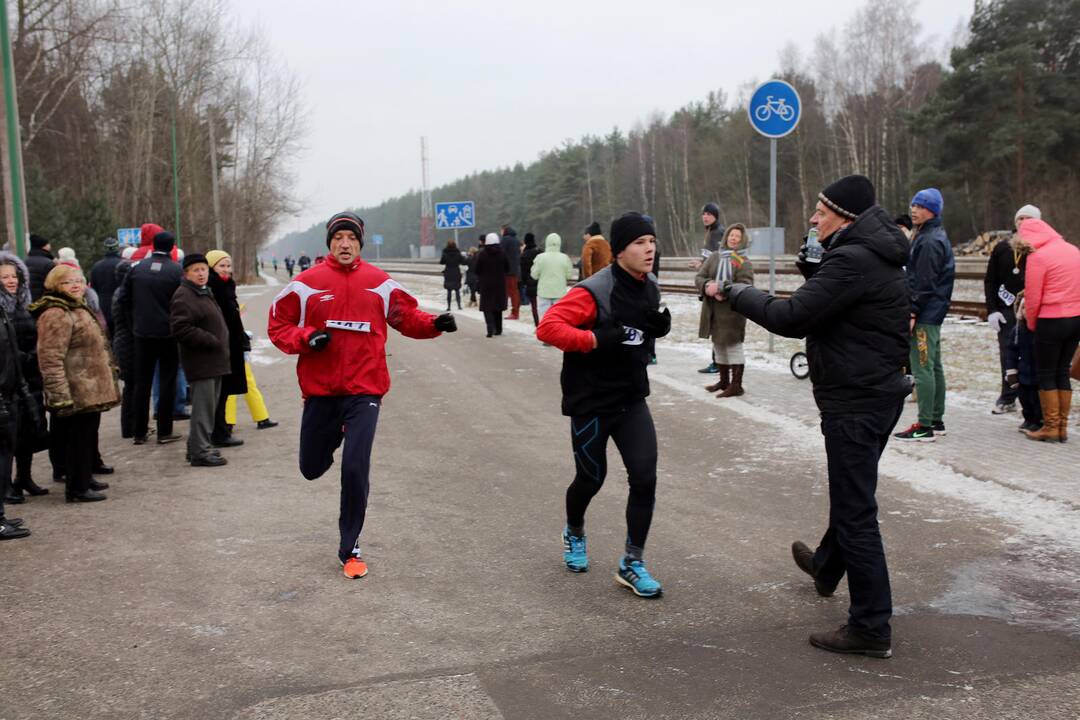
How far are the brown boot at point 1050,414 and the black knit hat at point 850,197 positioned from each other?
4674mm

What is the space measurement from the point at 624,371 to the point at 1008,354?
6015mm

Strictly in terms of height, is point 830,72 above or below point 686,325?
above

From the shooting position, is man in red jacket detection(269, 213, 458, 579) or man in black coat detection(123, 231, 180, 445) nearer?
man in red jacket detection(269, 213, 458, 579)

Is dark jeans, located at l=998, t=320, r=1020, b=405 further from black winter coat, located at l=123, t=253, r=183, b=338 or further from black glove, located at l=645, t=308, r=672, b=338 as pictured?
black winter coat, located at l=123, t=253, r=183, b=338

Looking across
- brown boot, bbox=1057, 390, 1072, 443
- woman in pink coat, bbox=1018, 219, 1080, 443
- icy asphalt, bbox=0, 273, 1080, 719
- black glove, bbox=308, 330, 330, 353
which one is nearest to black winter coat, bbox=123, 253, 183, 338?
icy asphalt, bbox=0, 273, 1080, 719

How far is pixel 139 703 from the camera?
3.70 metres

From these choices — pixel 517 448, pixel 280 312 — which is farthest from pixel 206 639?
pixel 517 448

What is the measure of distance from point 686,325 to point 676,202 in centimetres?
6605

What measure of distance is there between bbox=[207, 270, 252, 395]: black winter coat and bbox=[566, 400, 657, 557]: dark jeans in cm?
490

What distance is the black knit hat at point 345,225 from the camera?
531 centimetres

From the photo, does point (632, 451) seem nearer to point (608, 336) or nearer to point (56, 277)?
point (608, 336)

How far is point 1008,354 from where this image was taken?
9156 mm

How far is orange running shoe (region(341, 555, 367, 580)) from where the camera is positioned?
5.11 m

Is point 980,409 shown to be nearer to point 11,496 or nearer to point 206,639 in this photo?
point 206,639
